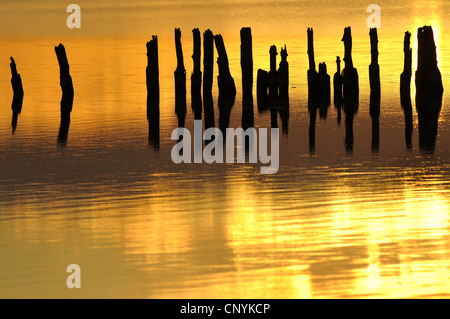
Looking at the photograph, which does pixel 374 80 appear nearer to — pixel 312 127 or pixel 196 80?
pixel 312 127

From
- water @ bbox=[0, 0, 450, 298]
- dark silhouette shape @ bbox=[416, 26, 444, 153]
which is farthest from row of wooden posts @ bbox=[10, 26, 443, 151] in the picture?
water @ bbox=[0, 0, 450, 298]

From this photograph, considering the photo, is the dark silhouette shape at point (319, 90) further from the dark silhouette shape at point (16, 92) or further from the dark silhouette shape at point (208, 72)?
the dark silhouette shape at point (16, 92)

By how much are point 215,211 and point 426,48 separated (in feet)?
41.5

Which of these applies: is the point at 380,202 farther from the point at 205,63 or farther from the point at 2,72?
the point at 2,72

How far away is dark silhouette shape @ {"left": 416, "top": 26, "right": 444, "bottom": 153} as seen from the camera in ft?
89.6

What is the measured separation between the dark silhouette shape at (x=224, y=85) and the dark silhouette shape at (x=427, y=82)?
421 cm

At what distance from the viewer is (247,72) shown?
28734 millimetres

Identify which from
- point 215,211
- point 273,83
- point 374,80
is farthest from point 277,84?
point 215,211

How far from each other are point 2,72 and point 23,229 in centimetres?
2875

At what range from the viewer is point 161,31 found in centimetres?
7206

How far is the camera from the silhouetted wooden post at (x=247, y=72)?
91.6ft

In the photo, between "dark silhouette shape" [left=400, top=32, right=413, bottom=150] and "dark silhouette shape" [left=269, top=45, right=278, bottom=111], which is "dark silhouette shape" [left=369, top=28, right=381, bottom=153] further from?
"dark silhouette shape" [left=269, top=45, right=278, bottom=111]

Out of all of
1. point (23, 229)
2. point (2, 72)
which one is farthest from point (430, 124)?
point (2, 72)

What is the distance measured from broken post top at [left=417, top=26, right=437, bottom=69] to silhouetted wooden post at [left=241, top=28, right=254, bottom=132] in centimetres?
362
